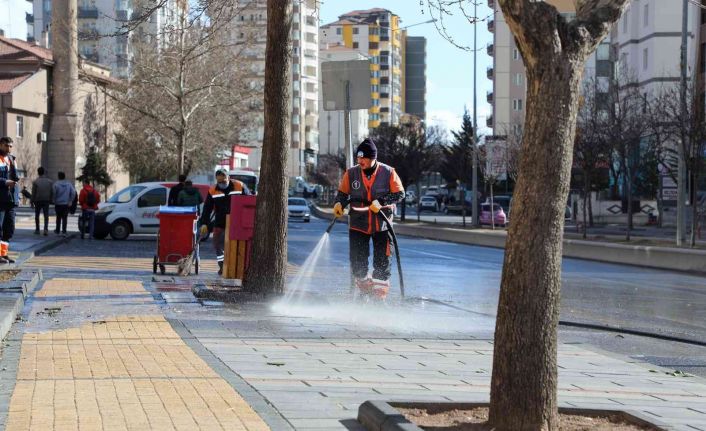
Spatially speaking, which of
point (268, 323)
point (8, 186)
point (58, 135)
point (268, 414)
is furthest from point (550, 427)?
point (58, 135)

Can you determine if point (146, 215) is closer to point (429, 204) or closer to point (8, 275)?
point (8, 275)

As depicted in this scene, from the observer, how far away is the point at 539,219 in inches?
232

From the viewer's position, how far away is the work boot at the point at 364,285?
1333 centimetres

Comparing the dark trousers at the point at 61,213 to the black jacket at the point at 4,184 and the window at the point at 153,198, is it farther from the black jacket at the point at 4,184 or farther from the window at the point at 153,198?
the black jacket at the point at 4,184

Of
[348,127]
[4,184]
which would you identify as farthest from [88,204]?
[348,127]

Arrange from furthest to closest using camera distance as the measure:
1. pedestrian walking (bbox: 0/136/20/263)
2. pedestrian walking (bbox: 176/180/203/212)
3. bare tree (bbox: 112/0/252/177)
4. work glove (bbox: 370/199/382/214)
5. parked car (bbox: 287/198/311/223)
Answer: parked car (bbox: 287/198/311/223) → bare tree (bbox: 112/0/252/177) → pedestrian walking (bbox: 176/180/203/212) → pedestrian walking (bbox: 0/136/20/263) → work glove (bbox: 370/199/382/214)

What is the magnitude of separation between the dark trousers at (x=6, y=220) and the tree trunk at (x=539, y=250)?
1289 cm

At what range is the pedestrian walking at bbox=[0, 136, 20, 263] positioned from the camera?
17469 mm

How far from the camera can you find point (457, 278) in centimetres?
2078

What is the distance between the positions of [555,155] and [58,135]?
64.9 metres

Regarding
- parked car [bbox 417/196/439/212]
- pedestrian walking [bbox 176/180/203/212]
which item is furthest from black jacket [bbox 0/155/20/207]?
parked car [bbox 417/196/439/212]

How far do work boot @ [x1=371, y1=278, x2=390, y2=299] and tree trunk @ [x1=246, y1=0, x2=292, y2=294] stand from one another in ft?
4.47

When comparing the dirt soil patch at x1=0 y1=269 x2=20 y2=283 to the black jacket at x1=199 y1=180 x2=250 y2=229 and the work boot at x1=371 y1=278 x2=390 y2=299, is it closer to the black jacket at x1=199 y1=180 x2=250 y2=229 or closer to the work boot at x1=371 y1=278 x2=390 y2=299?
the black jacket at x1=199 y1=180 x2=250 y2=229

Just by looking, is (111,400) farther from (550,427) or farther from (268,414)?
(550,427)
